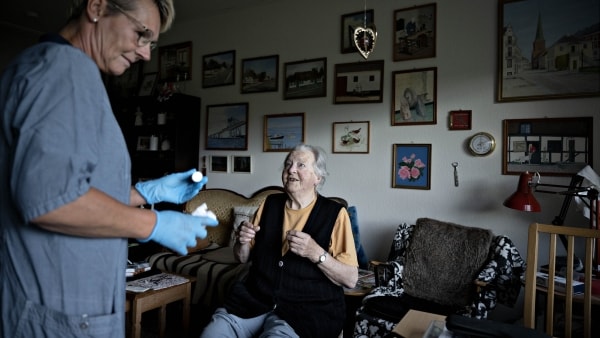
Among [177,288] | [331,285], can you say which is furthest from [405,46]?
[177,288]

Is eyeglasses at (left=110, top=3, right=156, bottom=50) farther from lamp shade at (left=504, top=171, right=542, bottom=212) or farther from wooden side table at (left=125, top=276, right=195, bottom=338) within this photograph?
lamp shade at (left=504, top=171, right=542, bottom=212)

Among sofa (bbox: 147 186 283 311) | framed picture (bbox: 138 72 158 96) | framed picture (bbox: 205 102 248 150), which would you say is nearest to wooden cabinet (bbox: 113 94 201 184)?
framed picture (bbox: 205 102 248 150)

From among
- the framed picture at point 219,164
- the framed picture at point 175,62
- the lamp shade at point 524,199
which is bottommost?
the lamp shade at point 524,199

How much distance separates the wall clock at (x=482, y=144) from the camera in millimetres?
2914

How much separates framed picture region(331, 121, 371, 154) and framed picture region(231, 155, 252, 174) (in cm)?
100

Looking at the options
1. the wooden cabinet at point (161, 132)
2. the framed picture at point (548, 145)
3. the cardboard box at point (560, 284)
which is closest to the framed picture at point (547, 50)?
the framed picture at point (548, 145)

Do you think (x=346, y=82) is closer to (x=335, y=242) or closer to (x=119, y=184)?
(x=335, y=242)

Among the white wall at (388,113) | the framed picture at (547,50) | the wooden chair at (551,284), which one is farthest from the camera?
the white wall at (388,113)

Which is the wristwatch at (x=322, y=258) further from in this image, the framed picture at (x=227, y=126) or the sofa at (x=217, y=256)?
the framed picture at (x=227, y=126)

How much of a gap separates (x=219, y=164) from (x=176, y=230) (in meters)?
3.58

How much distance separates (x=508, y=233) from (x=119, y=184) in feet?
9.49

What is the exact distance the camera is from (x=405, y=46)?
3.28 meters

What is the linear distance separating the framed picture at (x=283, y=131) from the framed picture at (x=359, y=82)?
1.55 feet

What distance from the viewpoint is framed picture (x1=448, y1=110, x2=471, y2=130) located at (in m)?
3.01
